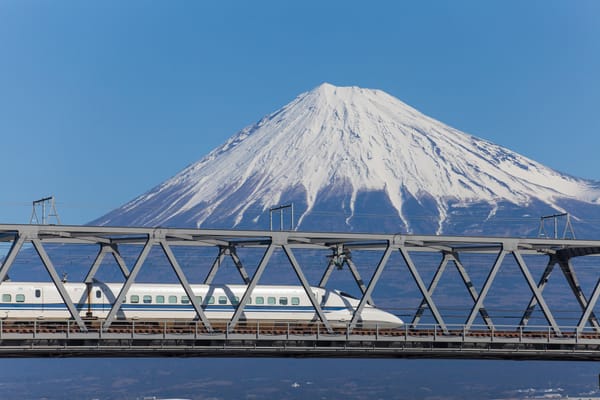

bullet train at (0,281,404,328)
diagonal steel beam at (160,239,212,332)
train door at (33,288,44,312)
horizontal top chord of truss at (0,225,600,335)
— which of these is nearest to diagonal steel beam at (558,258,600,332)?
horizontal top chord of truss at (0,225,600,335)

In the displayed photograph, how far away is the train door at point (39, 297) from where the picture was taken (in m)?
90.4

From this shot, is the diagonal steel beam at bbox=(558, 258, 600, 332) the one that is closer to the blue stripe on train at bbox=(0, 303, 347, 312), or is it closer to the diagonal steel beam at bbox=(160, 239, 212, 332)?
the blue stripe on train at bbox=(0, 303, 347, 312)

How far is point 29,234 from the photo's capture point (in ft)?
261

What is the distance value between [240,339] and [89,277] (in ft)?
59.5

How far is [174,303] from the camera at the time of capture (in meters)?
93.9

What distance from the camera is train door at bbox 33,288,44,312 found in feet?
297

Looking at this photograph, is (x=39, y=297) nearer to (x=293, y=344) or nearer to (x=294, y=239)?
(x=294, y=239)

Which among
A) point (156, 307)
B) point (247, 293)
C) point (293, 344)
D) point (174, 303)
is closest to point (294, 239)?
point (247, 293)

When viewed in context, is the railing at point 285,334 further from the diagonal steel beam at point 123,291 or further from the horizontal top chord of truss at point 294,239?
the horizontal top chord of truss at point 294,239

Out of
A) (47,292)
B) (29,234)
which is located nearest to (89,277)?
(47,292)

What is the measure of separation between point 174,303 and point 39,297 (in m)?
10.3

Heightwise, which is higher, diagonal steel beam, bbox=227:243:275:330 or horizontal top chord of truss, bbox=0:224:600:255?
horizontal top chord of truss, bbox=0:224:600:255

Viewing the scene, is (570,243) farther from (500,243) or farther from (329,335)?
(329,335)

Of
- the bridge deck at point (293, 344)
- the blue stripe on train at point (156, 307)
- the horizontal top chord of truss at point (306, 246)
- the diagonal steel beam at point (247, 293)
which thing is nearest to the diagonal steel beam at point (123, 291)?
the horizontal top chord of truss at point (306, 246)
